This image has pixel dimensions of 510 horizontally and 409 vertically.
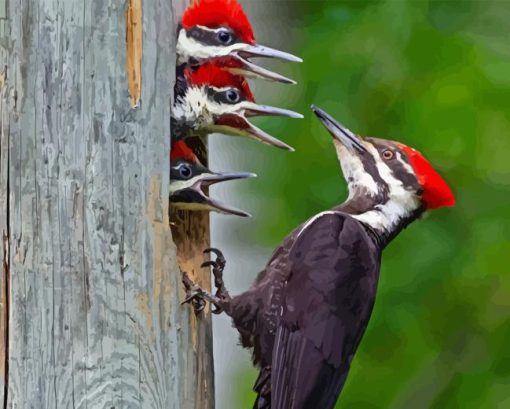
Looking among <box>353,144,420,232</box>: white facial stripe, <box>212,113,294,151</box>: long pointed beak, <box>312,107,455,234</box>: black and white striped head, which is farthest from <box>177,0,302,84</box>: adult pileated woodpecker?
<box>353,144,420,232</box>: white facial stripe

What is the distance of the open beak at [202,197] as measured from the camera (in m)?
3.98

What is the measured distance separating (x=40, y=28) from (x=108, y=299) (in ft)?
2.29

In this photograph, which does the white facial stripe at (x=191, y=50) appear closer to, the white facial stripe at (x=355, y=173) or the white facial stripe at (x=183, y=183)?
the white facial stripe at (x=183, y=183)

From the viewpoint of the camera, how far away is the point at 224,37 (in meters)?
4.13

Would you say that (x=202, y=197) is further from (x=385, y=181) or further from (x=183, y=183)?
(x=385, y=181)

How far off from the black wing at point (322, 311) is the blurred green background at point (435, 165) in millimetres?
1122

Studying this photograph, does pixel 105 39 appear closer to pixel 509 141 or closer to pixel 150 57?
pixel 150 57

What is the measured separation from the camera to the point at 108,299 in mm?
3592

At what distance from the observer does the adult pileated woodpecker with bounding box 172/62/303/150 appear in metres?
4.02

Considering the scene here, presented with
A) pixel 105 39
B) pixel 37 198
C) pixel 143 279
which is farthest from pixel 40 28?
pixel 143 279

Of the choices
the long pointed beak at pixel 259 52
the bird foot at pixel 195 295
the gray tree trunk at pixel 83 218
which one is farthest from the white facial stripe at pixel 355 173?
the gray tree trunk at pixel 83 218

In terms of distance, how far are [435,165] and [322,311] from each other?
1.45 metres

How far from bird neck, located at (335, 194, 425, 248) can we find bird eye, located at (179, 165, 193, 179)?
0.73 metres

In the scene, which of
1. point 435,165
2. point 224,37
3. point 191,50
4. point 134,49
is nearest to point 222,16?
point 224,37
